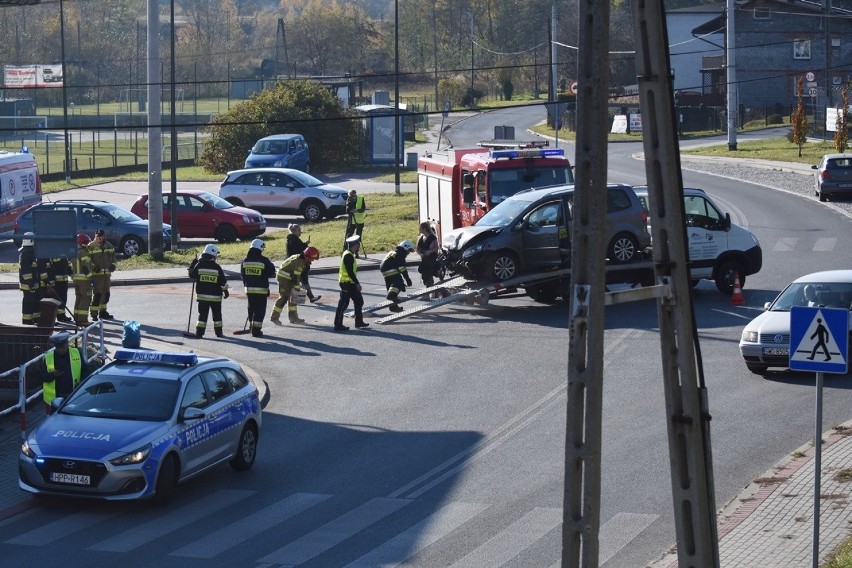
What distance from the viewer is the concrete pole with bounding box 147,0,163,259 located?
3247 centimetres

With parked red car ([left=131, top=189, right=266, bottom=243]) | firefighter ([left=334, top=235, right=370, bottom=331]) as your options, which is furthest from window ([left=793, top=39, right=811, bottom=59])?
firefighter ([left=334, top=235, right=370, bottom=331])

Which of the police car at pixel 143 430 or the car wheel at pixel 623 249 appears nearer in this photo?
the police car at pixel 143 430

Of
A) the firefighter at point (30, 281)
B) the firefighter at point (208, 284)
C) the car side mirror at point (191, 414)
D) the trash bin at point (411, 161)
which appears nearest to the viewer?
the car side mirror at point (191, 414)

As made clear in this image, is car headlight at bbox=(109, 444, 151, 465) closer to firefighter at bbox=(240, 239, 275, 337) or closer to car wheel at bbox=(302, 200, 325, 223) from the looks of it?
firefighter at bbox=(240, 239, 275, 337)

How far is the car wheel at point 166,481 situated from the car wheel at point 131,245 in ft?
73.7

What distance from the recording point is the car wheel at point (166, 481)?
13.1 m

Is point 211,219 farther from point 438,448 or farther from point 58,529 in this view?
point 58,529

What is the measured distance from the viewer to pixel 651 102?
7.89 meters

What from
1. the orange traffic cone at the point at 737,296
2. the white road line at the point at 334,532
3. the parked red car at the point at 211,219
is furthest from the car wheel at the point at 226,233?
the white road line at the point at 334,532

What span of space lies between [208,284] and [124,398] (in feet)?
28.8

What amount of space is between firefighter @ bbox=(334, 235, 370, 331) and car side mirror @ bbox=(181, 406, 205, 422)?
29.8ft

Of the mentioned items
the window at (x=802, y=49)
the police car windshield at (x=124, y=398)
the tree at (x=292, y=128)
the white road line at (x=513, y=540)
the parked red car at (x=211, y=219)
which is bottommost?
the white road line at (x=513, y=540)

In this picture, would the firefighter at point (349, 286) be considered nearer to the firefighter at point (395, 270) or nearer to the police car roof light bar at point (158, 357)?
the firefighter at point (395, 270)

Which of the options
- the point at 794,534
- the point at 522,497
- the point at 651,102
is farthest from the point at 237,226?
the point at 651,102
